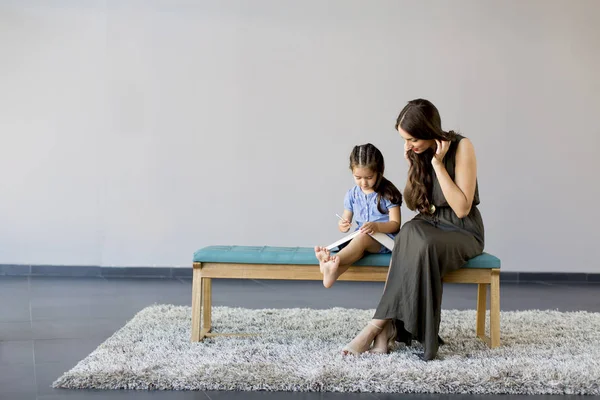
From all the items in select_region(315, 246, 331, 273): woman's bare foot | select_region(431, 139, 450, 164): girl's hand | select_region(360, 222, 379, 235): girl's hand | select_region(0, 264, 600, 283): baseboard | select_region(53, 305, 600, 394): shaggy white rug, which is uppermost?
select_region(431, 139, 450, 164): girl's hand

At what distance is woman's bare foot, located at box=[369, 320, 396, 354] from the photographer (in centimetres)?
338

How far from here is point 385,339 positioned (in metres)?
3.41

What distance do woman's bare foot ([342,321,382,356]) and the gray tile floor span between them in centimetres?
55

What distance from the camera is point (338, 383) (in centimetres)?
287

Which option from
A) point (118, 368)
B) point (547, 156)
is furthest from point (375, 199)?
point (547, 156)

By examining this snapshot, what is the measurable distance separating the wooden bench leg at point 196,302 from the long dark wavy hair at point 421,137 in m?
1.04

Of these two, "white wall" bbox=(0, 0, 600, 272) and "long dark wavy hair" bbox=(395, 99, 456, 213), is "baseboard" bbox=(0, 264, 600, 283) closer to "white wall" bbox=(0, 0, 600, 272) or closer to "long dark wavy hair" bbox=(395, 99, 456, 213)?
"white wall" bbox=(0, 0, 600, 272)

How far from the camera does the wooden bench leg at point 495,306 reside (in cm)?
346

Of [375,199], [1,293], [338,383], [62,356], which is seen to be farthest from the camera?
[1,293]

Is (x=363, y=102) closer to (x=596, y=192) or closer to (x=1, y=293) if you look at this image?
(x=596, y=192)

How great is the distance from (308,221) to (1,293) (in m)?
2.45

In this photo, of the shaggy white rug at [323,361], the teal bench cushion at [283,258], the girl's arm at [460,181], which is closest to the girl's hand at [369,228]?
the teal bench cushion at [283,258]

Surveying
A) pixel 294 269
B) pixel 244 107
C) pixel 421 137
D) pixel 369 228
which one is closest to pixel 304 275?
pixel 294 269

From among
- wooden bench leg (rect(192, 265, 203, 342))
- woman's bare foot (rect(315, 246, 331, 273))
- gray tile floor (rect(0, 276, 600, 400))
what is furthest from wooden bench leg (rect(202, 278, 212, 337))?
woman's bare foot (rect(315, 246, 331, 273))
